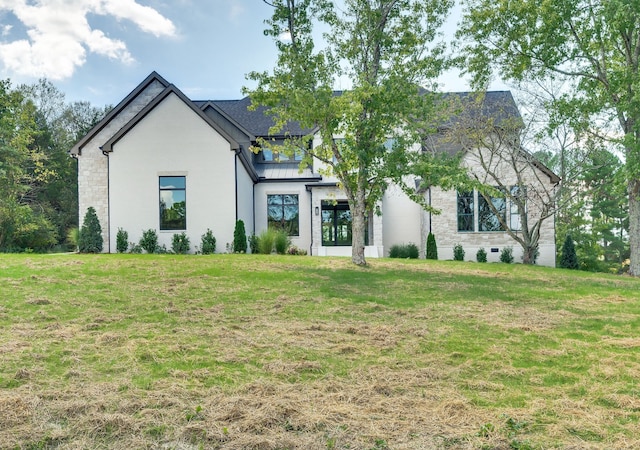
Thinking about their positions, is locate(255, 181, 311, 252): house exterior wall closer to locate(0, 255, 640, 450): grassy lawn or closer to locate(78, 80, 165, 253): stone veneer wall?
locate(78, 80, 165, 253): stone veneer wall

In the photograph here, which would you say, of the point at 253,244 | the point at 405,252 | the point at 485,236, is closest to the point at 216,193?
the point at 253,244

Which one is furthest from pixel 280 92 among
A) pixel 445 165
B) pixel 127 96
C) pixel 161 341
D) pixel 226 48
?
pixel 127 96

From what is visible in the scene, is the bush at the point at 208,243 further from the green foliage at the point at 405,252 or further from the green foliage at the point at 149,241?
the green foliage at the point at 405,252

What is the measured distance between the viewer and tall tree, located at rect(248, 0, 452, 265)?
13.2 meters

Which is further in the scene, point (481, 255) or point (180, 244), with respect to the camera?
point (481, 255)

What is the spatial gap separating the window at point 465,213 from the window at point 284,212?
25.3 ft

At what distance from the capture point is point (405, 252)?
2227 centimetres

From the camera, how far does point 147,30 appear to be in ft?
56.8

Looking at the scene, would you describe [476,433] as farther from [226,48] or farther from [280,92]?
[226,48]

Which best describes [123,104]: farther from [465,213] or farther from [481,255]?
[481,255]

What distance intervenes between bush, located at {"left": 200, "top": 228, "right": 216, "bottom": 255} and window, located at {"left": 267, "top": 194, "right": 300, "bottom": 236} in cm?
482

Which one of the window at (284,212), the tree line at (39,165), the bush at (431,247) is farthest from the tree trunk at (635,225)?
the tree line at (39,165)

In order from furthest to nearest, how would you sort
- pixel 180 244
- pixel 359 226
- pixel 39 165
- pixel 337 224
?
pixel 39 165 → pixel 337 224 → pixel 180 244 → pixel 359 226

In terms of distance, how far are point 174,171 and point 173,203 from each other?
129 centimetres
